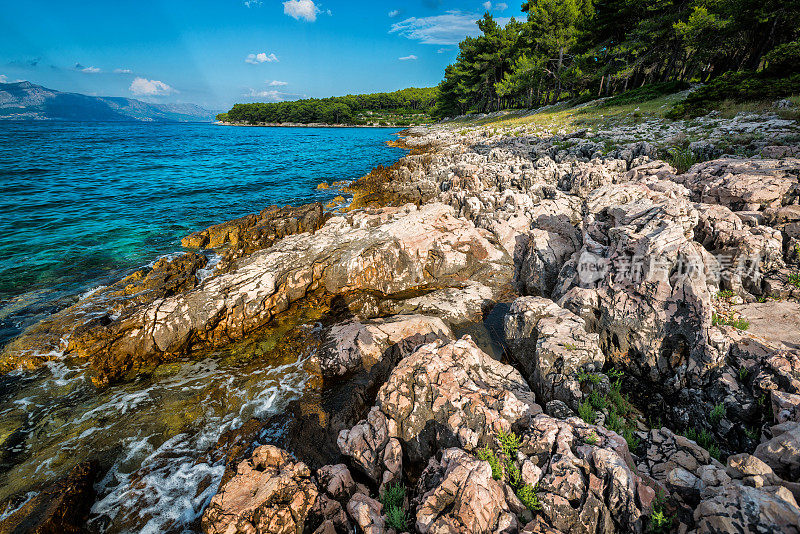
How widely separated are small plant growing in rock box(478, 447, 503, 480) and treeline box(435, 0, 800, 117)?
41.2 m

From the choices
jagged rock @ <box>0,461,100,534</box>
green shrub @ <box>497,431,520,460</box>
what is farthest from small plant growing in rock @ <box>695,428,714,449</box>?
jagged rock @ <box>0,461,100,534</box>

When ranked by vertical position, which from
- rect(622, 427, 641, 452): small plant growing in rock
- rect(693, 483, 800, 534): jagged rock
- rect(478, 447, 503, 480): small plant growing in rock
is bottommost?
rect(622, 427, 641, 452): small plant growing in rock

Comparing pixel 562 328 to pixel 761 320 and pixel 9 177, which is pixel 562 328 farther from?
pixel 9 177

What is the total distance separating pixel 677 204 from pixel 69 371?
21971 mm

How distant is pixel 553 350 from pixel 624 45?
5663cm

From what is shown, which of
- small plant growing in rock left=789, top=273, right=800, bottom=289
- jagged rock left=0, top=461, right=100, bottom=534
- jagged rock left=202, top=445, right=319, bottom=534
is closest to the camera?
jagged rock left=202, top=445, right=319, bottom=534

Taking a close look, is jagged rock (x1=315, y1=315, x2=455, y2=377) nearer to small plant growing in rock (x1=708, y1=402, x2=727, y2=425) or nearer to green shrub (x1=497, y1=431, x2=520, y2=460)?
green shrub (x1=497, y1=431, x2=520, y2=460)

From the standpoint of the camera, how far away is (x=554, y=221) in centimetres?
1582

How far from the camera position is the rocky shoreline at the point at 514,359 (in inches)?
193

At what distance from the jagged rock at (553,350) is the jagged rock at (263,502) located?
6172 mm

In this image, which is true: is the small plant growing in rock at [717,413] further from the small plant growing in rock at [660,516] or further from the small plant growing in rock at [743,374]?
the small plant growing in rock at [660,516]

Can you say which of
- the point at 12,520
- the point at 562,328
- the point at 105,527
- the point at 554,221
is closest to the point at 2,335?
the point at 12,520

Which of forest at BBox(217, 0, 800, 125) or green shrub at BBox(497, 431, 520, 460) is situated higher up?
forest at BBox(217, 0, 800, 125)

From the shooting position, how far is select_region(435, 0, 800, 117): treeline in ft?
98.8
